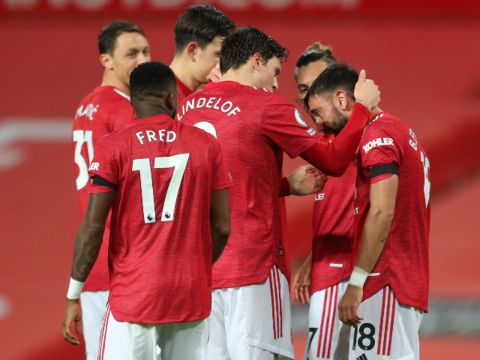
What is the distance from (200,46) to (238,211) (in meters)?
1.06

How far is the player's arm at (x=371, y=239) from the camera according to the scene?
13.2 ft

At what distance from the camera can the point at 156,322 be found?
12.0ft

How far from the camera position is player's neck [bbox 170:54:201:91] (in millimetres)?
4902

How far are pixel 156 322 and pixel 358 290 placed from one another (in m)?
0.81

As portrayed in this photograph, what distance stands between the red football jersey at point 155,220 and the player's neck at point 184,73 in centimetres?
120

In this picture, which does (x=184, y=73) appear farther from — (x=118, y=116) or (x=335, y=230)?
(x=335, y=230)

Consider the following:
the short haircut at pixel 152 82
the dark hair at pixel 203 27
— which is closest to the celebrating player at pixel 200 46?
the dark hair at pixel 203 27

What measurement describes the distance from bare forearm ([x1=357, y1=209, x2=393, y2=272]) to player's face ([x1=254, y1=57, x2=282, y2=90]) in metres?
0.64

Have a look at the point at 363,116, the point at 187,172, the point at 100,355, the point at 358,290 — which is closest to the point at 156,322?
the point at 100,355

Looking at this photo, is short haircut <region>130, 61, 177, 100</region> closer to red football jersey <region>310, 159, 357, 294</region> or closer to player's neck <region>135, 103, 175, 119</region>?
player's neck <region>135, 103, 175, 119</region>

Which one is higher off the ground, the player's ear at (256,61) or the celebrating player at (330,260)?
the player's ear at (256,61)

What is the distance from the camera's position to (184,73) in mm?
4910

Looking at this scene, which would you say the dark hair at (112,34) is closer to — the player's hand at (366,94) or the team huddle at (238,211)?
the team huddle at (238,211)

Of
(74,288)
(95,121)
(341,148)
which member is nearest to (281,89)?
(95,121)
